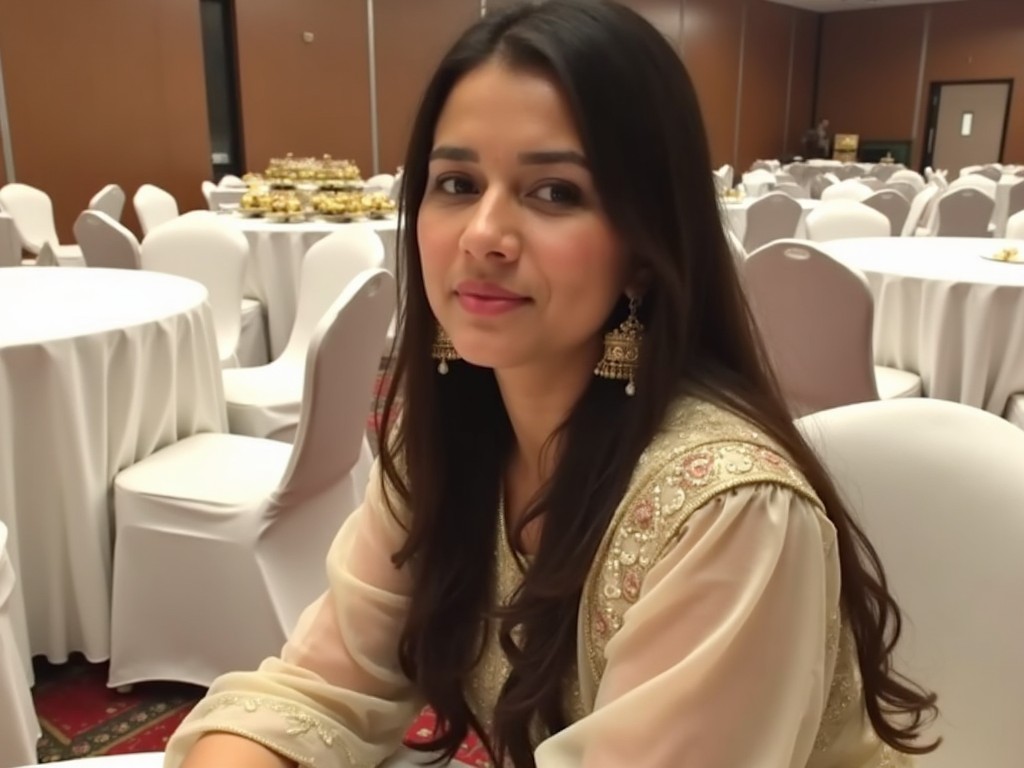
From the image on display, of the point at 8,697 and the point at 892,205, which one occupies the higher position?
the point at 892,205

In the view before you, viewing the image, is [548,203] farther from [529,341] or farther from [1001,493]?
[1001,493]

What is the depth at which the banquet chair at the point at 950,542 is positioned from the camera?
94cm

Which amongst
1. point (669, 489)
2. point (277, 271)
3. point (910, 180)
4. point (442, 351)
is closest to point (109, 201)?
point (277, 271)

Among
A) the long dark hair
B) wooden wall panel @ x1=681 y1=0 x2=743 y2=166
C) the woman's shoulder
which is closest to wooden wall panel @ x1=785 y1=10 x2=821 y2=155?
wooden wall panel @ x1=681 y1=0 x2=743 y2=166

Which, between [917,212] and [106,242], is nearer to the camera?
[106,242]

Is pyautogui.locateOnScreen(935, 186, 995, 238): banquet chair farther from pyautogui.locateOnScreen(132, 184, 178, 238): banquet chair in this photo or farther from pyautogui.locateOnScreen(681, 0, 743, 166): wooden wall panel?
pyautogui.locateOnScreen(681, 0, 743, 166): wooden wall panel

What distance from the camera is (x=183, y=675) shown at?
206 centimetres

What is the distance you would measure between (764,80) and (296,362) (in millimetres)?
13829

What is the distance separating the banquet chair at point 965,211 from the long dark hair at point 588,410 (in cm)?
557

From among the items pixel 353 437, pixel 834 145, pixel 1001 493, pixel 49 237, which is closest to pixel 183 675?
pixel 353 437

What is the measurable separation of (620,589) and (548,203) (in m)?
0.33

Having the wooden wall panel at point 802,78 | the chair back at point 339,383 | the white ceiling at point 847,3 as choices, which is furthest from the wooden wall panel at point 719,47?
the chair back at point 339,383

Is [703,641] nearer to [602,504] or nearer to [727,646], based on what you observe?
[727,646]

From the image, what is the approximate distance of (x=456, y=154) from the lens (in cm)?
83
